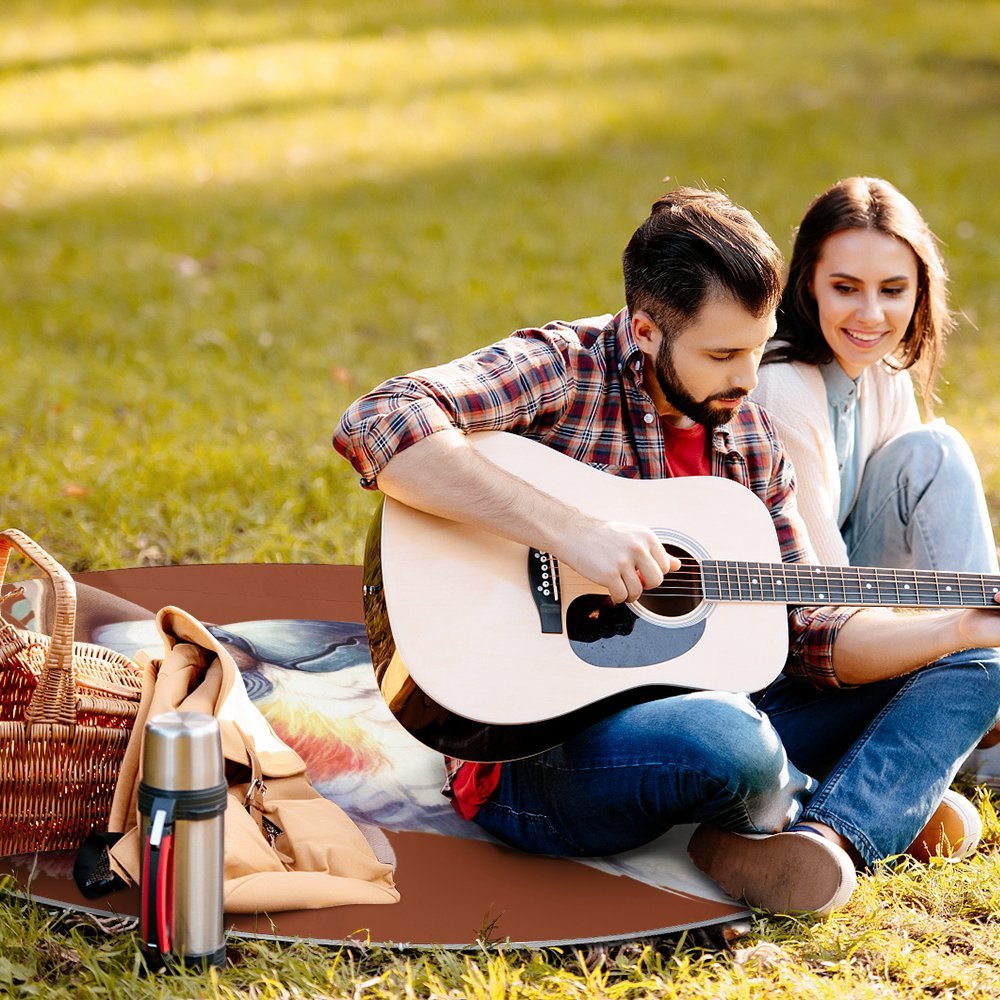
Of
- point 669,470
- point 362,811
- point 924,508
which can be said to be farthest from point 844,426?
point 362,811

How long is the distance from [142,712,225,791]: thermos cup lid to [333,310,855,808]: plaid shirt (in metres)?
0.64

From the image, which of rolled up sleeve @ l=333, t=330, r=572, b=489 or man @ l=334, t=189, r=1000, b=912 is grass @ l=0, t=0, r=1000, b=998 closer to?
man @ l=334, t=189, r=1000, b=912

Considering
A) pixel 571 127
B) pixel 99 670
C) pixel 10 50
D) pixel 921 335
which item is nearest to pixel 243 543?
pixel 99 670

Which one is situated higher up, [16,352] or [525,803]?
[16,352]

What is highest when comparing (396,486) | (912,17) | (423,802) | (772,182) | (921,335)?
(912,17)

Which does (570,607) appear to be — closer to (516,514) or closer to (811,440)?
(516,514)

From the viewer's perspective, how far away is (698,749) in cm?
252

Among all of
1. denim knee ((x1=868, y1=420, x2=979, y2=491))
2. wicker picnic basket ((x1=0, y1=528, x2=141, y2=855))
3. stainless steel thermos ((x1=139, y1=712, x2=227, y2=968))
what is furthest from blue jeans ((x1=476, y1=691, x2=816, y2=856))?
denim knee ((x1=868, y1=420, x2=979, y2=491))

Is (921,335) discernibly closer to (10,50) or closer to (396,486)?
(396,486)

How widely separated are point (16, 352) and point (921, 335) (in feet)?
12.7

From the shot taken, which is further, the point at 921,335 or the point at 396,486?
the point at 921,335

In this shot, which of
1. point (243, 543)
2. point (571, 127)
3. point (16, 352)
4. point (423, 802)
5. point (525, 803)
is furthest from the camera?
point (571, 127)

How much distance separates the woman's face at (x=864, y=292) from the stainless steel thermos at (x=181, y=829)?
1880mm

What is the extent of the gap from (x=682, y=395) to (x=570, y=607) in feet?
1.64
